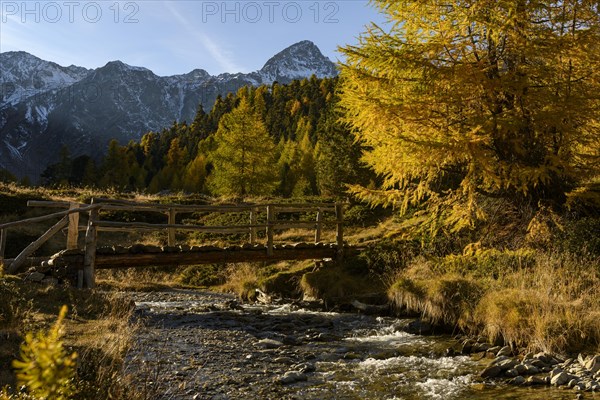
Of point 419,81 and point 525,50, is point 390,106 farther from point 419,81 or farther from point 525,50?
point 525,50

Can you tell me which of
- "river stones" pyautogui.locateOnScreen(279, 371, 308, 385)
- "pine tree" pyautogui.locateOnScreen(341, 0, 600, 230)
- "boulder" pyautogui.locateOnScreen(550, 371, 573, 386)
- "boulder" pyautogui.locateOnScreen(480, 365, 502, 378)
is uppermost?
"pine tree" pyautogui.locateOnScreen(341, 0, 600, 230)

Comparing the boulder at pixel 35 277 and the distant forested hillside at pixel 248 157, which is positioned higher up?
the distant forested hillside at pixel 248 157

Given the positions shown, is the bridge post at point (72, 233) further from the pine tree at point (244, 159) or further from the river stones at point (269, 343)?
the pine tree at point (244, 159)

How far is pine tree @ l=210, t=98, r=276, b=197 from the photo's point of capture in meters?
34.8

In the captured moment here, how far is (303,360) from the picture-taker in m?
7.52

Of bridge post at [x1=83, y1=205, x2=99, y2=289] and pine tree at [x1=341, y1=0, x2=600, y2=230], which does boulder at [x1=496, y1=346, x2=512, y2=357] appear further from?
bridge post at [x1=83, y1=205, x2=99, y2=289]

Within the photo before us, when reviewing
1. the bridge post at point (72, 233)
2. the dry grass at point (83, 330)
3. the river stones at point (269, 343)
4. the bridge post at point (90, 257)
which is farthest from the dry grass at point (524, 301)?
the bridge post at point (72, 233)

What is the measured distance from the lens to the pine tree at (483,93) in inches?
380

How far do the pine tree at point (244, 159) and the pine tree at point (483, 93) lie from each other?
23995 mm

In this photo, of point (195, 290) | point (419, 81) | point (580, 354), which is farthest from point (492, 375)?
point (195, 290)

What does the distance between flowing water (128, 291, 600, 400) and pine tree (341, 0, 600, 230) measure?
3.64 meters

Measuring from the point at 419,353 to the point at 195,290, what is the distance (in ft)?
35.7

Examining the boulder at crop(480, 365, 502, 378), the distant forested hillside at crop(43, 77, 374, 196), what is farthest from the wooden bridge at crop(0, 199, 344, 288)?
the boulder at crop(480, 365, 502, 378)

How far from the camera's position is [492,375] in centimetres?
653
